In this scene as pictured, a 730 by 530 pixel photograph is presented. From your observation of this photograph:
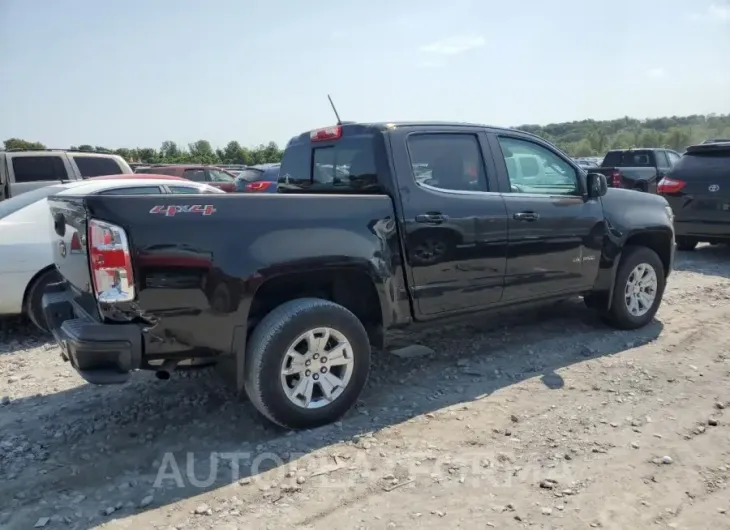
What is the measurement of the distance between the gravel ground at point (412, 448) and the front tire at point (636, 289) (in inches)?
16.9

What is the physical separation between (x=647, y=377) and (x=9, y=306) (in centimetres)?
554

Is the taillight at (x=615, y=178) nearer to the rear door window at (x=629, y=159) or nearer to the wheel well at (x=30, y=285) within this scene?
the rear door window at (x=629, y=159)

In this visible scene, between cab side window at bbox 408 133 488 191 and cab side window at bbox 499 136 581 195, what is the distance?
12.1 inches

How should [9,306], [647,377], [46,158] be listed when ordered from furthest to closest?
[46,158] < [9,306] < [647,377]

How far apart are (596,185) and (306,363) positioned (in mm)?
3041

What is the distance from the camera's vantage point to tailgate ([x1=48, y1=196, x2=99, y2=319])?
340 cm

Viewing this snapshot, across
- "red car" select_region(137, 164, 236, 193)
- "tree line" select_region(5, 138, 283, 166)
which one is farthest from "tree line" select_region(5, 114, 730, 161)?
"red car" select_region(137, 164, 236, 193)

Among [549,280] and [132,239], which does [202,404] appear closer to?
[132,239]

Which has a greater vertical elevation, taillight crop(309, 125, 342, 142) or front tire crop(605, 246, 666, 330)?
taillight crop(309, 125, 342, 142)

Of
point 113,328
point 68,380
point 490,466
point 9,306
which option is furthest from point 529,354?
point 9,306

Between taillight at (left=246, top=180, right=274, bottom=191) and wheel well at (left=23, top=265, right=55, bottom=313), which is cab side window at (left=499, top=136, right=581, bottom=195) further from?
taillight at (left=246, top=180, right=274, bottom=191)

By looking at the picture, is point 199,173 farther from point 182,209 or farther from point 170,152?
point 170,152

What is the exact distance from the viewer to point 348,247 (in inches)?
152

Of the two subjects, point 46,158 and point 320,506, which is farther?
point 46,158
